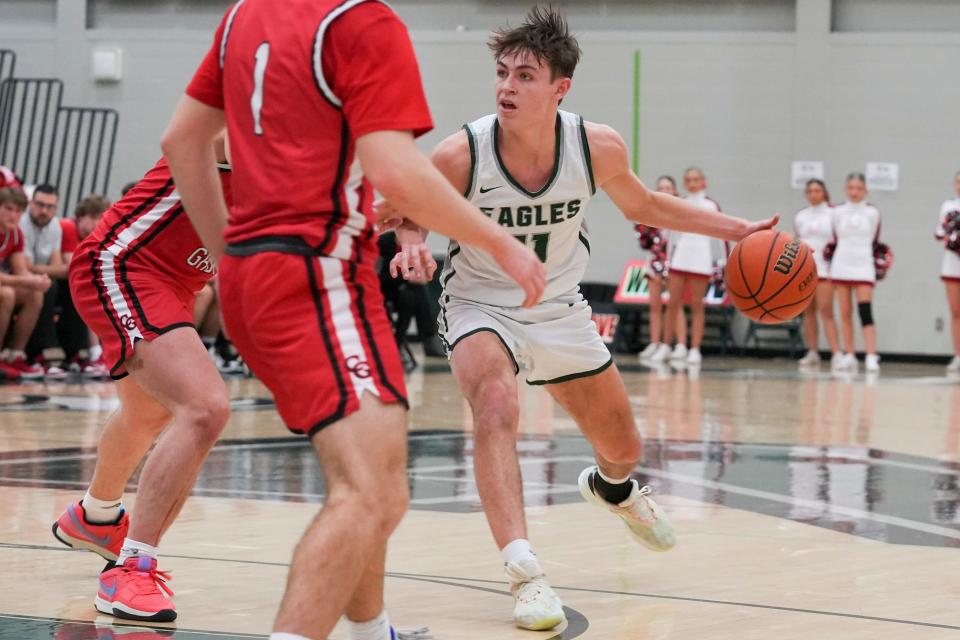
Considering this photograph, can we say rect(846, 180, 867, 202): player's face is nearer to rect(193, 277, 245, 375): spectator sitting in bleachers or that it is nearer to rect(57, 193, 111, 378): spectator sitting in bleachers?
rect(193, 277, 245, 375): spectator sitting in bleachers

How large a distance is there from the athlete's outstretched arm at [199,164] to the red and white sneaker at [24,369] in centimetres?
830

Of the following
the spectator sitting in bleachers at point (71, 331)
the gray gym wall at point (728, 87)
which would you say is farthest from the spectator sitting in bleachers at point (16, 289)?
the gray gym wall at point (728, 87)

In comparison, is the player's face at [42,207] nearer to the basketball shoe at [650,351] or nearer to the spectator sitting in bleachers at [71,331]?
the spectator sitting in bleachers at [71,331]

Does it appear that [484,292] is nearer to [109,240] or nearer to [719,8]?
[109,240]

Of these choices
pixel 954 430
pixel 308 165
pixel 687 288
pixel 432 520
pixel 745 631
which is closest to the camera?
pixel 308 165

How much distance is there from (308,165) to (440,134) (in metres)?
14.7

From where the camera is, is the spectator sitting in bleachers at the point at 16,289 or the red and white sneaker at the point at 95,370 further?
the red and white sneaker at the point at 95,370

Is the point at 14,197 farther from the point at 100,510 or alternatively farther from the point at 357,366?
the point at 357,366

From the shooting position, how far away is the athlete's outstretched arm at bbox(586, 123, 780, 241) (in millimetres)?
4535

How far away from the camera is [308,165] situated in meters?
2.80

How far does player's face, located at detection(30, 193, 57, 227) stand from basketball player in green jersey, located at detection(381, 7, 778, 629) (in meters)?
7.21

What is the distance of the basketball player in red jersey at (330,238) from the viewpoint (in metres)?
2.68

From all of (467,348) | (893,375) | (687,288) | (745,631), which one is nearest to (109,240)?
(467,348)

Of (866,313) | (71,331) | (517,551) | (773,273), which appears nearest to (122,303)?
(517,551)
